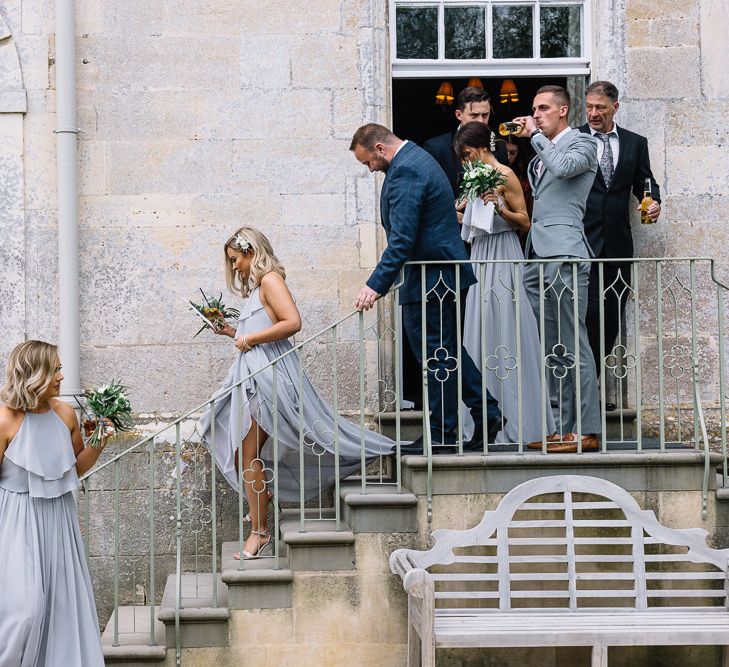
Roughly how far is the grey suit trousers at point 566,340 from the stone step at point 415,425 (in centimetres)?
75

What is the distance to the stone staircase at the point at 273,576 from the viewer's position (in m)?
5.89

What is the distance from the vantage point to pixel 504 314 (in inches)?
270

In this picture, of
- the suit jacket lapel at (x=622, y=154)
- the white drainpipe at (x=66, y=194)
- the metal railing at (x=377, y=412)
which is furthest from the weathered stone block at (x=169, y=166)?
the suit jacket lapel at (x=622, y=154)

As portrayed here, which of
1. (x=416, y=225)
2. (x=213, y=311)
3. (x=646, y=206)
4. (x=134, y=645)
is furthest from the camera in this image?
(x=646, y=206)

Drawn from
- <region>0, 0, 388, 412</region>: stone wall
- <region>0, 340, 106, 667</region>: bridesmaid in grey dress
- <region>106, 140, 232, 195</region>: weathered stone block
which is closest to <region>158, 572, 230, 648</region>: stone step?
<region>0, 340, 106, 667</region>: bridesmaid in grey dress

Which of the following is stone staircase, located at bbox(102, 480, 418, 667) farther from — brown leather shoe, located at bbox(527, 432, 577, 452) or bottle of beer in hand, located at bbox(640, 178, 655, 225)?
bottle of beer in hand, located at bbox(640, 178, 655, 225)

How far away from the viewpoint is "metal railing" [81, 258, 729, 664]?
6168 mm

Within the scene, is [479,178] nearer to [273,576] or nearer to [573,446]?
[573,446]

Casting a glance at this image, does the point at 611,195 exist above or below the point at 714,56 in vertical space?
below

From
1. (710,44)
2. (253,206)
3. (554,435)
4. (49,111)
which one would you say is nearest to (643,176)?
(710,44)

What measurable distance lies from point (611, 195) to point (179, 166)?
2.65 metres

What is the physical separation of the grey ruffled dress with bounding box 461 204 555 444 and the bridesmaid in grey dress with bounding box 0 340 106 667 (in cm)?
246

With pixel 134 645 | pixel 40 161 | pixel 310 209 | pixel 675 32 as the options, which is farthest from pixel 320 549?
pixel 675 32

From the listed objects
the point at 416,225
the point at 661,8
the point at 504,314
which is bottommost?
the point at 504,314
